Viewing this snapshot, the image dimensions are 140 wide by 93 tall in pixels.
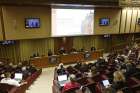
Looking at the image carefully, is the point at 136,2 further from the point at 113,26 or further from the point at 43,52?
the point at 43,52

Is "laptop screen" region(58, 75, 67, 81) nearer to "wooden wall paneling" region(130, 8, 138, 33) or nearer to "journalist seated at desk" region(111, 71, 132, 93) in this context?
"journalist seated at desk" region(111, 71, 132, 93)

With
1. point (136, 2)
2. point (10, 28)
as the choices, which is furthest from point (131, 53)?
point (10, 28)

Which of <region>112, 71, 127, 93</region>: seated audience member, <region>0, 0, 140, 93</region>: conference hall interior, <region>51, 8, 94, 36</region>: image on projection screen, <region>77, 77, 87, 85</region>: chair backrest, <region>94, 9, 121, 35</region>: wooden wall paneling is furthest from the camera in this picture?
<region>94, 9, 121, 35</region>: wooden wall paneling

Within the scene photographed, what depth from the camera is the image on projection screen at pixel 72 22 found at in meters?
14.2

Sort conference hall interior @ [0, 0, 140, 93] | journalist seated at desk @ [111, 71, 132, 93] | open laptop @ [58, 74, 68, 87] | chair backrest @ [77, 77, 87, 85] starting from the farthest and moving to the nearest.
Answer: conference hall interior @ [0, 0, 140, 93] < open laptop @ [58, 74, 68, 87] < chair backrest @ [77, 77, 87, 85] < journalist seated at desk @ [111, 71, 132, 93]

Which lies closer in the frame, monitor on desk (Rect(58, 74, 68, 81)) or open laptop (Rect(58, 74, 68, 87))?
open laptop (Rect(58, 74, 68, 87))

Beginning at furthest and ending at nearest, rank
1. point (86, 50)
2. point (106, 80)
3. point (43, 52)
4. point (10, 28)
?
point (86, 50) → point (43, 52) → point (10, 28) → point (106, 80)

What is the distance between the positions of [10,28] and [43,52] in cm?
293

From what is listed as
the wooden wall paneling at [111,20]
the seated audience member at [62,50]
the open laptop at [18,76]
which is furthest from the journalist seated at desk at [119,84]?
the wooden wall paneling at [111,20]

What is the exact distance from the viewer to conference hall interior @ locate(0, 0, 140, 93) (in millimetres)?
9927

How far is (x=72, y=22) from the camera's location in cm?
1482

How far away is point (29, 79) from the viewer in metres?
10.3

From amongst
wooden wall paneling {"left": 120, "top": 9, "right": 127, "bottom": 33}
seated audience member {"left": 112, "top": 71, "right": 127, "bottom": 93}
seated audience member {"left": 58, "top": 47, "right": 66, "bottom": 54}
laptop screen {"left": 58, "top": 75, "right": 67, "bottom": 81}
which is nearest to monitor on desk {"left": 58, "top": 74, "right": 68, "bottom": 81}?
laptop screen {"left": 58, "top": 75, "right": 67, "bottom": 81}

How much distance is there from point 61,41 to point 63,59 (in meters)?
1.40
